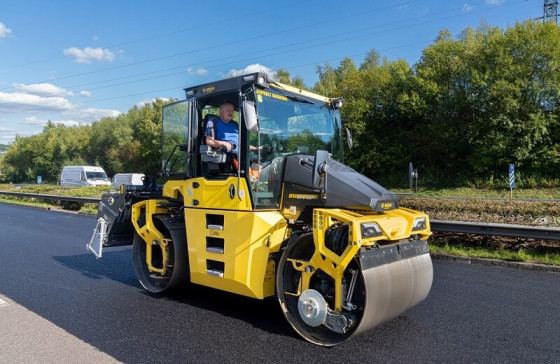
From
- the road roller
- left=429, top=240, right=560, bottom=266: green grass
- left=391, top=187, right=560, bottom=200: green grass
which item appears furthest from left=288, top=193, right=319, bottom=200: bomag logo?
left=391, top=187, right=560, bottom=200: green grass

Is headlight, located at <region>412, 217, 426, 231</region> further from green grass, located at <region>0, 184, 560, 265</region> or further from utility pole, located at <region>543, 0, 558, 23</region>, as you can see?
utility pole, located at <region>543, 0, 558, 23</region>

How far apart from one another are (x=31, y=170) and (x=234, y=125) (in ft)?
259

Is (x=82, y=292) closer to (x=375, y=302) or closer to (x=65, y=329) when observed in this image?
(x=65, y=329)

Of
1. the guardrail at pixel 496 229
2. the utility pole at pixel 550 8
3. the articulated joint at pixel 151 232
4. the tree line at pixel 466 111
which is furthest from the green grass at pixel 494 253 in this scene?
the utility pole at pixel 550 8

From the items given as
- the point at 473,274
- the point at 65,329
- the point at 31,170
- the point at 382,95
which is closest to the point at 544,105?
the point at 382,95

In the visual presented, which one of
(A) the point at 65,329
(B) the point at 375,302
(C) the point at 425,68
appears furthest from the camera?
(C) the point at 425,68

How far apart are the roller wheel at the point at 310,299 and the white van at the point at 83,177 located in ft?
100

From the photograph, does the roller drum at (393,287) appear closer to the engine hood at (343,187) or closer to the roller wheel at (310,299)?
the roller wheel at (310,299)

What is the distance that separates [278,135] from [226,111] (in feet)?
2.45

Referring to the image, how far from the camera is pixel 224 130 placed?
533 cm

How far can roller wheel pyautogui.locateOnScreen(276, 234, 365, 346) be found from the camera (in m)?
4.22

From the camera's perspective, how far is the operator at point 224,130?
5234 mm

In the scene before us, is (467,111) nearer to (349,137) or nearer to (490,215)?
(490,215)

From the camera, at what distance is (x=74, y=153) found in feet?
233
